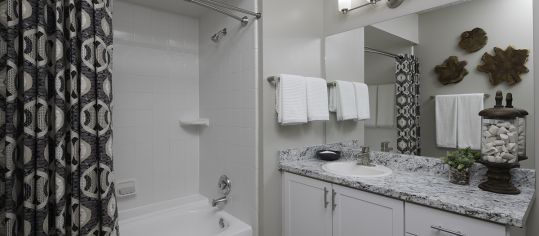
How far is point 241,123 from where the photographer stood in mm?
1779

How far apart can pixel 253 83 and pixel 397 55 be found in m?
0.95

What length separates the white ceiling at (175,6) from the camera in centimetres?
197

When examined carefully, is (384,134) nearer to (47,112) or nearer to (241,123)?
(241,123)

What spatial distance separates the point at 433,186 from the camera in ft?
3.97

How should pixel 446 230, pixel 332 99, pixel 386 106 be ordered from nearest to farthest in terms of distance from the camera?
pixel 446 230, pixel 386 106, pixel 332 99

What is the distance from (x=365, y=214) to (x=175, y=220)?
147 cm

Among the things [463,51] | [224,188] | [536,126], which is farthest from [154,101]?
[536,126]

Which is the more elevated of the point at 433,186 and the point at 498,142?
the point at 498,142

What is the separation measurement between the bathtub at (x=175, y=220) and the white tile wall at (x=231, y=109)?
12cm

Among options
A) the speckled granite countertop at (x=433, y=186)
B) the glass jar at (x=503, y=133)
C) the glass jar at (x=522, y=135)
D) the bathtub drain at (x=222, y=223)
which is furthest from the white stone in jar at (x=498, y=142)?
the bathtub drain at (x=222, y=223)

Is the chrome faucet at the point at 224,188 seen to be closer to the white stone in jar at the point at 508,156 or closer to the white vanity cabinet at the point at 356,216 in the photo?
the white vanity cabinet at the point at 356,216

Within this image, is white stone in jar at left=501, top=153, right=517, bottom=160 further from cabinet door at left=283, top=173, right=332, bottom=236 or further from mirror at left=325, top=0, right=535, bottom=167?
cabinet door at left=283, top=173, right=332, bottom=236

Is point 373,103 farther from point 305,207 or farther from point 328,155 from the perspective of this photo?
point 305,207

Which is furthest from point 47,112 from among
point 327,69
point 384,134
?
point 384,134
